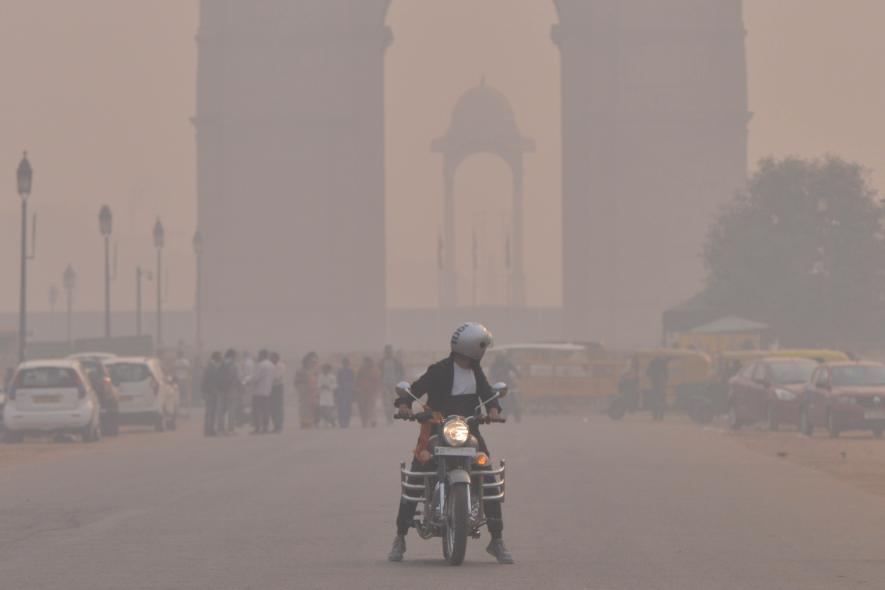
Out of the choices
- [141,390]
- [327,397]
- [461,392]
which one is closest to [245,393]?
[327,397]

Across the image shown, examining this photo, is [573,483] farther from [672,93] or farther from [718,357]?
[672,93]

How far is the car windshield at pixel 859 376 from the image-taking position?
31234 mm

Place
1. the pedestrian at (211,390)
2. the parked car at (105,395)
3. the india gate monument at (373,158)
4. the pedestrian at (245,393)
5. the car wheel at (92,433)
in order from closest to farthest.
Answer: the car wheel at (92,433)
the parked car at (105,395)
the pedestrian at (211,390)
the pedestrian at (245,393)
the india gate monument at (373,158)

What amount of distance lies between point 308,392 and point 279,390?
161 centimetres

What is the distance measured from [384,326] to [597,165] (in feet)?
30.0

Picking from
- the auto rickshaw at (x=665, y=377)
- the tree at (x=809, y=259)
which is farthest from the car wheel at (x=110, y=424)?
the tree at (x=809, y=259)

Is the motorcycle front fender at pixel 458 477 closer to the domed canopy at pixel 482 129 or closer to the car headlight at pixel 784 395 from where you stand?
the car headlight at pixel 784 395

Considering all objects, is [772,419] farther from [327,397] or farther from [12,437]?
[12,437]

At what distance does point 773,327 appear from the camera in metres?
58.2

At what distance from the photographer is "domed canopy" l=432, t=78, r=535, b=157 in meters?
143

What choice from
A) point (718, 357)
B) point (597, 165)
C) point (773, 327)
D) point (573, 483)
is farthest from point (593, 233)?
point (573, 483)

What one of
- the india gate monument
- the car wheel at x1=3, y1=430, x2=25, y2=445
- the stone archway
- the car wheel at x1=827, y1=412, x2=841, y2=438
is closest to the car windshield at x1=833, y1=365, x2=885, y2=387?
the car wheel at x1=827, y1=412, x2=841, y2=438

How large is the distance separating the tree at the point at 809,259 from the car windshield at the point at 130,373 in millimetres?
26451

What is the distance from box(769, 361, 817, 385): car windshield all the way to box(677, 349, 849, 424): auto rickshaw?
3.88m
